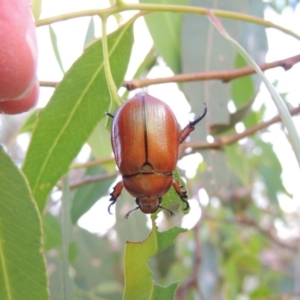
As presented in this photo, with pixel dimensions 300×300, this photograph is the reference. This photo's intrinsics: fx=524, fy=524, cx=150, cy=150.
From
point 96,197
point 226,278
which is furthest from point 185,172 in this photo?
point 226,278

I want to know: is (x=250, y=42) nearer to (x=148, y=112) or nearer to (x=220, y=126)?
(x=220, y=126)

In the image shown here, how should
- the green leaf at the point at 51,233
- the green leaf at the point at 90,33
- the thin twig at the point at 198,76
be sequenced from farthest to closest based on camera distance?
the green leaf at the point at 51,233 < the green leaf at the point at 90,33 < the thin twig at the point at 198,76

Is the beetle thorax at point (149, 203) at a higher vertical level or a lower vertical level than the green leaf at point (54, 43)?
lower

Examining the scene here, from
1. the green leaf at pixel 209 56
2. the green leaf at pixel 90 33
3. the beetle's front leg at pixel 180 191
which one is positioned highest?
the green leaf at pixel 90 33

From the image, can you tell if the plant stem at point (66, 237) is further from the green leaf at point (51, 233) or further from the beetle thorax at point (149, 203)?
the green leaf at point (51, 233)

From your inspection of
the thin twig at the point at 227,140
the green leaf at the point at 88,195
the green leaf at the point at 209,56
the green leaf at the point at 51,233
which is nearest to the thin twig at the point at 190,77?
the green leaf at the point at 209,56

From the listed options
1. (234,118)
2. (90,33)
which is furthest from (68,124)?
(234,118)

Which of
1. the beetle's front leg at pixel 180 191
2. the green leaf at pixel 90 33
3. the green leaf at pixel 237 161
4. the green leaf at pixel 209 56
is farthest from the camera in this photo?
the green leaf at pixel 237 161

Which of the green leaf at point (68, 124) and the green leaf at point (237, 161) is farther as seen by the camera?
the green leaf at point (237, 161)
